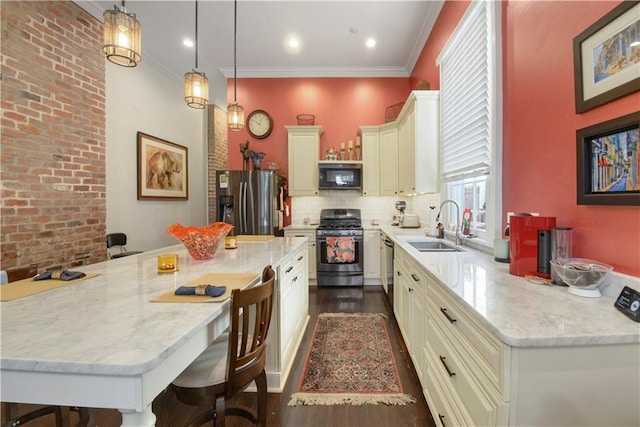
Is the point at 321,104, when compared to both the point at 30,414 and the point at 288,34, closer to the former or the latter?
the point at 288,34

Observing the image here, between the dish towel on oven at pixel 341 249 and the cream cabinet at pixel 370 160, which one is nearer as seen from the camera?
the dish towel on oven at pixel 341 249

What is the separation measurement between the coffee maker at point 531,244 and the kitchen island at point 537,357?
121mm

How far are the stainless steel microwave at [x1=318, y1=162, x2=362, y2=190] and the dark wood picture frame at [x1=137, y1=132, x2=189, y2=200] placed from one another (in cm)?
258

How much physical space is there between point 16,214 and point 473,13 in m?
4.20

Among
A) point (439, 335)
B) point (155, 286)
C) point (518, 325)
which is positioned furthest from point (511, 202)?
point (155, 286)

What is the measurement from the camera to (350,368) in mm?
2189

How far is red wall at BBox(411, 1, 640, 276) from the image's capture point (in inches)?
45.3

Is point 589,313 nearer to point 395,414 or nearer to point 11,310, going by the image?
point 395,414

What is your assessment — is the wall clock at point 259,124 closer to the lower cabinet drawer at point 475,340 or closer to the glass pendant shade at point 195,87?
the glass pendant shade at point 195,87

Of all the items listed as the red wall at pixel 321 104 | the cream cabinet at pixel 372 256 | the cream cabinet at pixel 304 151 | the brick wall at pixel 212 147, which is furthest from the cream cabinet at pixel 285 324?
the brick wall at pixel 212 147

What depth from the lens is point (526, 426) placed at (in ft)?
2.87

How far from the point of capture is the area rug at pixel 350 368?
73.4 inches

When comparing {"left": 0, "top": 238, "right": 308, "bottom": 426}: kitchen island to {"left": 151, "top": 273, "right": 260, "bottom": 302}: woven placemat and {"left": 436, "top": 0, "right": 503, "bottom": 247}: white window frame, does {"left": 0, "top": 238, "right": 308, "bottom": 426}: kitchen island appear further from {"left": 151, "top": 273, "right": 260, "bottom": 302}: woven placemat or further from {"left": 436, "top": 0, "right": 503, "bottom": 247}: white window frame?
{"left": 436, "top": 0, "right": 503, "bottom": 247}: white window frame

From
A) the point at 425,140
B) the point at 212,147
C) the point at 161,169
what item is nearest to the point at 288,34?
the point at 425,140
